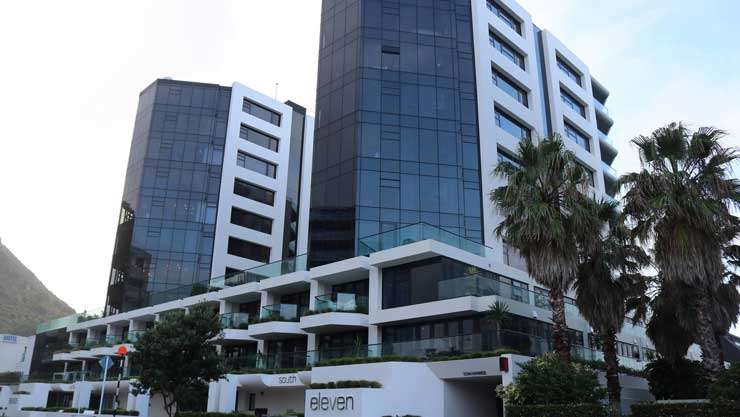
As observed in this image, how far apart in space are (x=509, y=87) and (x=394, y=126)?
11829 mm

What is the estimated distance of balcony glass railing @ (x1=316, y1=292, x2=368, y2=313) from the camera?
34.4 m

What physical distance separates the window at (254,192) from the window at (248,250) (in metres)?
5.01

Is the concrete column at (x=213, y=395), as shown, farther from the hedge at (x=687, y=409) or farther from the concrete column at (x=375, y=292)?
the hedge at (x=687, y=409)

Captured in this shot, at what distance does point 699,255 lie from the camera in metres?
21.7

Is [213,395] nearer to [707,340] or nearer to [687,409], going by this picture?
[687,409]

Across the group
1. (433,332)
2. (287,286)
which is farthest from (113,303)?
(433,332)

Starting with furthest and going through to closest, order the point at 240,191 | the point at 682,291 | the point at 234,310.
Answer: the point at 240,191 → the point at 234,310 → the point at 682,291

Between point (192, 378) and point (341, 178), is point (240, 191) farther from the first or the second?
point (192, 378)

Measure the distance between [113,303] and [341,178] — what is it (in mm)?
30952

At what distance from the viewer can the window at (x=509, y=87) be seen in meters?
46.9

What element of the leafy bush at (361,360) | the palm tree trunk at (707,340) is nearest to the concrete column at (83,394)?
the leafy bush at (361,360)

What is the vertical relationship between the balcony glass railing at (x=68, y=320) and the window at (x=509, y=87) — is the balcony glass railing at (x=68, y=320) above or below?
below

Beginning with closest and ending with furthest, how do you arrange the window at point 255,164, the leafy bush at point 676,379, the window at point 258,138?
the leafy bush at point 676,379
the window at point 255,164
the window at point 258,138

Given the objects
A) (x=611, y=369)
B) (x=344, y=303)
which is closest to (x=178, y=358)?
(x=344, y=303)
